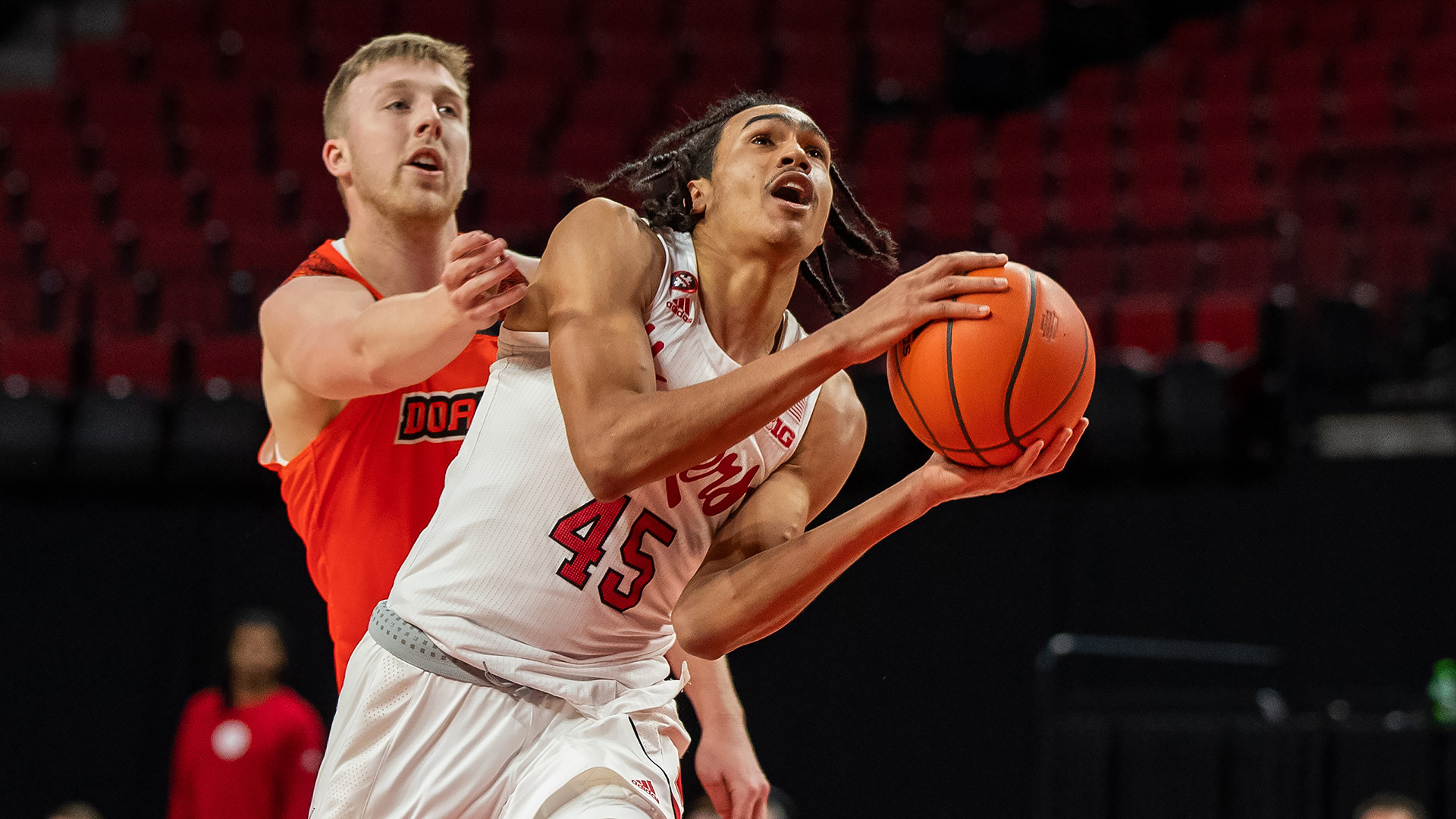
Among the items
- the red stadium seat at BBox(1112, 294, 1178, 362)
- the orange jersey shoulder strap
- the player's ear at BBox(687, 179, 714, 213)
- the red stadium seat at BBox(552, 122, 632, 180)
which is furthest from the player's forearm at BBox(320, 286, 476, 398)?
the red stadium seat at BBox(552, 122, 632, 180)

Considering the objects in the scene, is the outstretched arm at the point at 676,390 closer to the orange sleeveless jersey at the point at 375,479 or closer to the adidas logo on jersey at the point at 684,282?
the adidas logo on jersey at the point at 684,282

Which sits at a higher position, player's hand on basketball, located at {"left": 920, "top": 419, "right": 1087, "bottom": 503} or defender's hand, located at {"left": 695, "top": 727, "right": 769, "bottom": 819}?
player's hand on basketball, located at {"left": 920, "top": 419, "right": 1087, "bottom": 503}

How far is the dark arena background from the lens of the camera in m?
6.67

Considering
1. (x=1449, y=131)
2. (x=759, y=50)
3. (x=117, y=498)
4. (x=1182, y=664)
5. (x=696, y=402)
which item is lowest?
(x=1182, y=664)

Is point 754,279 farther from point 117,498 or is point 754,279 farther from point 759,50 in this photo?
point 759,50

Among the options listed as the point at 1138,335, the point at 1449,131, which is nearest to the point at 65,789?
the point at 1138,335

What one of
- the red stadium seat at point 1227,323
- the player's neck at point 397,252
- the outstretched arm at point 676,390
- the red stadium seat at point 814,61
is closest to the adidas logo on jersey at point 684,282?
the outstretched arm at point 676,390

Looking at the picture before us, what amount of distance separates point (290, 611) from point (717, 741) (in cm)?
503

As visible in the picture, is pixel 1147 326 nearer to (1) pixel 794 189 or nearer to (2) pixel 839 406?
(2) pixel 839 406

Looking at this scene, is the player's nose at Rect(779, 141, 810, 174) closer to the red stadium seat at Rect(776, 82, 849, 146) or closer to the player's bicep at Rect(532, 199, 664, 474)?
the player's bicep at Rect(532, 199, 664, 474)

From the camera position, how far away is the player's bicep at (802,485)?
263 cm

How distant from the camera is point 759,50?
39.5 ft

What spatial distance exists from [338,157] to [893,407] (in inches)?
164

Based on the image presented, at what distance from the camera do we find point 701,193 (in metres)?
2.69
